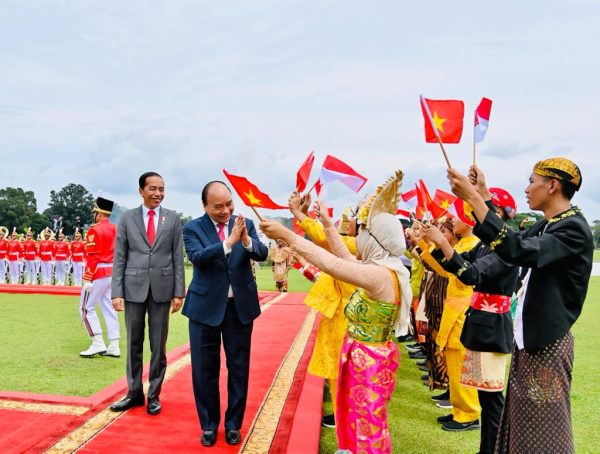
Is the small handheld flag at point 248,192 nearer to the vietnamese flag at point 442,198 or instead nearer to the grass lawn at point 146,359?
the grass lawn at point 146,359

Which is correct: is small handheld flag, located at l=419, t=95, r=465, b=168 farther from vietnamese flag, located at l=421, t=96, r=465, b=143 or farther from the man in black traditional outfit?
the man in black traditional outfit

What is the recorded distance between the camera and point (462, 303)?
406cm

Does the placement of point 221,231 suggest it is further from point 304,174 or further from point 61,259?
point 61,259

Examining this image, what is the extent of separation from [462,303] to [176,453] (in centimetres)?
238

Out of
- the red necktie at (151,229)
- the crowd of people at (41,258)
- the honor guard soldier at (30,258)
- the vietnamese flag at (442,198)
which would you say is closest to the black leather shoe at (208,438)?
the red necktie at (151,229)

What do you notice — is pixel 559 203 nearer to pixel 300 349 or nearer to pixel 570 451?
pixel 570 451

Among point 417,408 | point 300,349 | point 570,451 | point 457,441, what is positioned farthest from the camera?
point 300,349

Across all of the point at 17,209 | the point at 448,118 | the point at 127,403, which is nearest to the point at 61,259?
the point at 127,403

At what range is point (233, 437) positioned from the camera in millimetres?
3455

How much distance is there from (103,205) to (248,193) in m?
3.83

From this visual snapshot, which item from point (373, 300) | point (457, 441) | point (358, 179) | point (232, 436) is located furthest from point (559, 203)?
point (232, 436)

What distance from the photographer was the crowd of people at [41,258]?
16.2 metres

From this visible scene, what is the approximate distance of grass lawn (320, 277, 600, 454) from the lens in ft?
12.1

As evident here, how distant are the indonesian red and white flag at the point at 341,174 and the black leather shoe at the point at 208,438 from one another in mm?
1990
